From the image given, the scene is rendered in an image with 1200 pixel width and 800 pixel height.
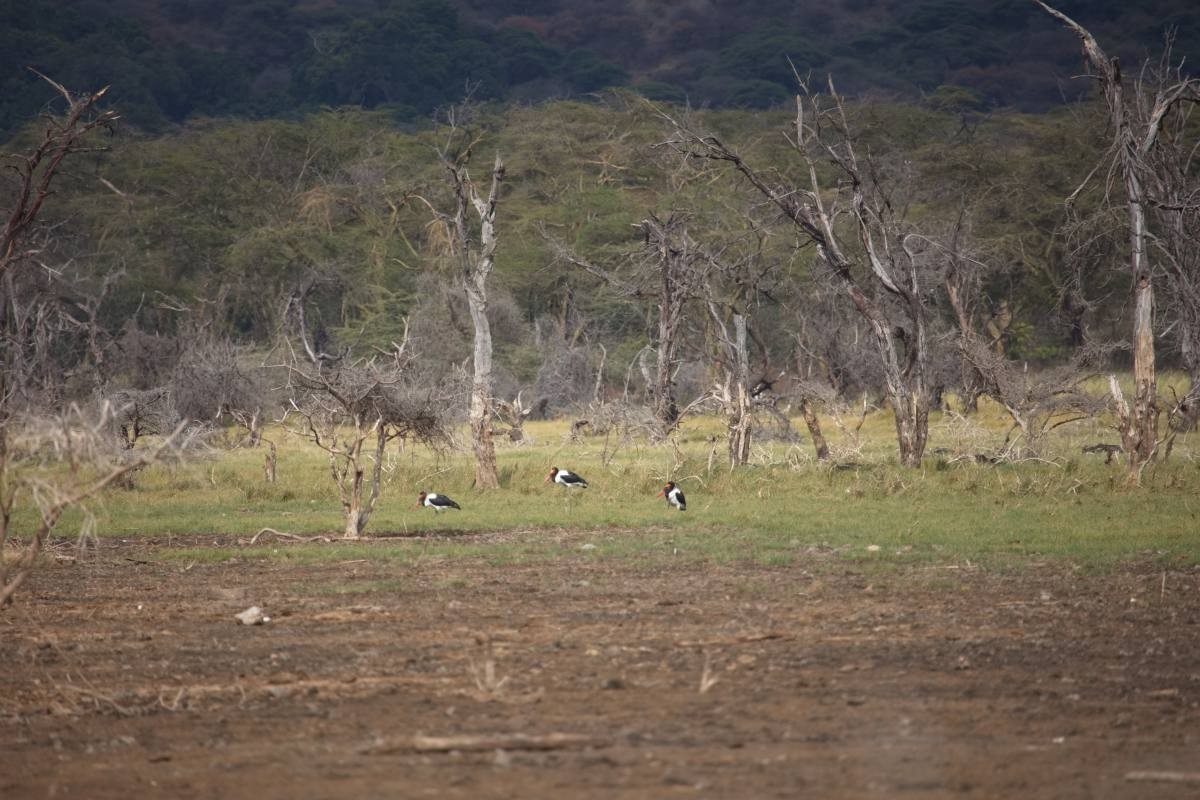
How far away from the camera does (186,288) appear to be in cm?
4572

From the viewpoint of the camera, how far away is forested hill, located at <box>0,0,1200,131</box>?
93.1 m

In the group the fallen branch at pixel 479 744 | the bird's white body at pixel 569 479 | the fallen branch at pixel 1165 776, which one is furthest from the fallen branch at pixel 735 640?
the bird's white body at pixel 569 479

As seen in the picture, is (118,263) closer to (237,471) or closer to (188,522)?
(237,471)

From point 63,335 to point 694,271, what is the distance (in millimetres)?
21246

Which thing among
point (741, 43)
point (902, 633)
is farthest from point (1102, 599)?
point (741, 43)

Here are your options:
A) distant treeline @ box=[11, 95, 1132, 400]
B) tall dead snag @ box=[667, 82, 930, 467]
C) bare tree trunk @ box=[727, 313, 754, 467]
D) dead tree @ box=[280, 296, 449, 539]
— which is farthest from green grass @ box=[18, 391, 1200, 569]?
distant treeline @ box=[11, 95, 1132, 400]

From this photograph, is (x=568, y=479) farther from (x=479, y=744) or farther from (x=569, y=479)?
(x=479, y=744)

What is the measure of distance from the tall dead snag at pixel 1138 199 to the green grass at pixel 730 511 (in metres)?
0.58

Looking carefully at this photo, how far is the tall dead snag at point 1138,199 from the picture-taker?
19188mm

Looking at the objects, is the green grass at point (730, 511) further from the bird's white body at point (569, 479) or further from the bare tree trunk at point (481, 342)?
the bare tree trunk at point (481, 342)

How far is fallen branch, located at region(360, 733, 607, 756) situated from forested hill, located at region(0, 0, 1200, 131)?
77762mm

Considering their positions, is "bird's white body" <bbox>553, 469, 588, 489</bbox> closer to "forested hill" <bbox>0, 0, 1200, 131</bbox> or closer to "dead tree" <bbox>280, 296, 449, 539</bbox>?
"dead tree" <bbox>280, 296, 449, 539</bbox>

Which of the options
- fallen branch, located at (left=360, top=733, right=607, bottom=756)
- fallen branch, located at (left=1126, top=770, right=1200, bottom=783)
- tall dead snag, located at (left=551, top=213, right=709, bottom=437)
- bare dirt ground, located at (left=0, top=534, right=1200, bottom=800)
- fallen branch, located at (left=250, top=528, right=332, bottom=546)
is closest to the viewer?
fallen branch, located at (left=1126, top=770, right=1200, bottom=783)

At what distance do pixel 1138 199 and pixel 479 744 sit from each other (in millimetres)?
14934
